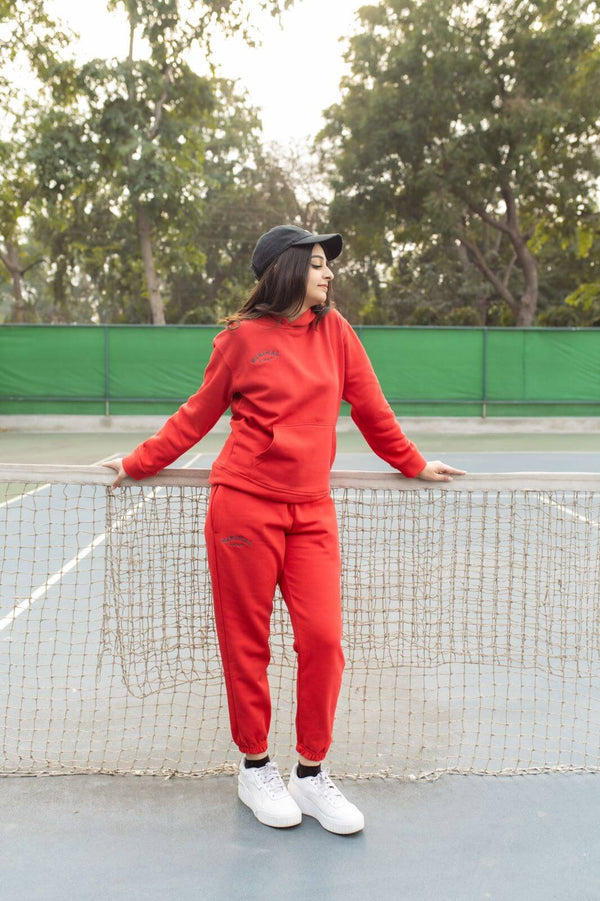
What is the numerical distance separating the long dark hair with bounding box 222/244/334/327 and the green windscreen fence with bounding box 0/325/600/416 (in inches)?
617

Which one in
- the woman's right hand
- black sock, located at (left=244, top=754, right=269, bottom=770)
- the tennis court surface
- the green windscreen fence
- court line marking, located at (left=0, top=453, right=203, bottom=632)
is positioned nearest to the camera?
the tennis court surface

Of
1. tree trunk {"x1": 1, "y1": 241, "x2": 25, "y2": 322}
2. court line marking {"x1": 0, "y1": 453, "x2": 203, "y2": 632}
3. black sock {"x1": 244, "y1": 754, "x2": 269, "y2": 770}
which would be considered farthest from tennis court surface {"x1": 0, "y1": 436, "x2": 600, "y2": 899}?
tree trunk {"x1": 1, "y1": 241, "x2": 25, "y2": 322}

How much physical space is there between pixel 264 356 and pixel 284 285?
232 mm

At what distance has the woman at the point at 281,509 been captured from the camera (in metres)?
2.77

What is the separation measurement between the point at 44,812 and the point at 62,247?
3259 cm

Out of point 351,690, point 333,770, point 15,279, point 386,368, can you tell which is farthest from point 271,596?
point 15,279

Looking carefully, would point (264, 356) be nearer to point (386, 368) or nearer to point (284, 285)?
point (284, 285)

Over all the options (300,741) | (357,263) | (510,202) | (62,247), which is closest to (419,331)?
(510,202)

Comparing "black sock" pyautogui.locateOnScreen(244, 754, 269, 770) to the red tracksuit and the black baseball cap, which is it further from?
the black baseball cap

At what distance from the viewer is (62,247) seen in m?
33.3

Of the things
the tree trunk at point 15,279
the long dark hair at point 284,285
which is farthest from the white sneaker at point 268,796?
the tree trunk at point 15,279

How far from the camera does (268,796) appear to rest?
2.88 m

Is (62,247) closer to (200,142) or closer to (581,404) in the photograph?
(200,142)

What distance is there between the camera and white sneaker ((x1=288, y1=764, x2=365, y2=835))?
2.80m
